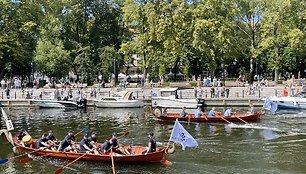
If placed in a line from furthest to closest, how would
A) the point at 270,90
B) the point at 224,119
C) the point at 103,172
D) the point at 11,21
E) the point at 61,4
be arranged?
the point at 61,4
the point at 11,21
the point at 270,90
the point at 224,119
the point at 103,172

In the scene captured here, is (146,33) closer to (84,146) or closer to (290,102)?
(290,102)

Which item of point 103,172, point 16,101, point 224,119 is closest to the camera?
point 103,172

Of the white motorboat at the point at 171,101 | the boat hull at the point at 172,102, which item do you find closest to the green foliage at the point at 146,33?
the white motorboat at the point at 171,101

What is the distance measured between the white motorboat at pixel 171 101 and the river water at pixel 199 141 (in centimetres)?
358

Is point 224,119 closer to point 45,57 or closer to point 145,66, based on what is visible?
point 145,66

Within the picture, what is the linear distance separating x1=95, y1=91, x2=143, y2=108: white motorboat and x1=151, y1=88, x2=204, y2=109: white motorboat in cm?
208

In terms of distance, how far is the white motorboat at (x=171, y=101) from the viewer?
5112 cm

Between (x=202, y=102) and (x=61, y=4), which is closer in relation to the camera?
(x=202, y=102)

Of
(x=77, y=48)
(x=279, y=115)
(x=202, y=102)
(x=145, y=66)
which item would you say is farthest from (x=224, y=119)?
(x=77, y=48)

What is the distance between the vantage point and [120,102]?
173 ft

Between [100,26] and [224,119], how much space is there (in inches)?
2079

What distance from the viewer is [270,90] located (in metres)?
61.2

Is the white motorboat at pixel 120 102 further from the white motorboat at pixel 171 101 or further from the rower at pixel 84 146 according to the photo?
the rower at pixel 84 146

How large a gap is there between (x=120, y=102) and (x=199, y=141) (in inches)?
901
